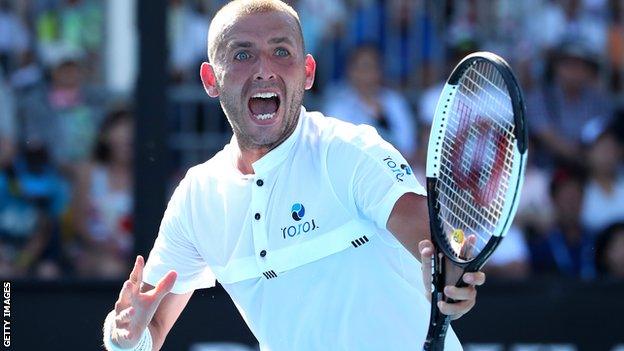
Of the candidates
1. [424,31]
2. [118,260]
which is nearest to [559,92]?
[424,31]

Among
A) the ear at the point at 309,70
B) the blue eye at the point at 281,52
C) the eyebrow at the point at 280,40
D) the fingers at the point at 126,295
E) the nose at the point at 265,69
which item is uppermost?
the eyebrow at the point at 280,40

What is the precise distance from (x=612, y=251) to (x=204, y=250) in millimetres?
4153

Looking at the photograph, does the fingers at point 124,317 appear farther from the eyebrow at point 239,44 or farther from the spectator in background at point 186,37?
the spectator in background at point 186,37

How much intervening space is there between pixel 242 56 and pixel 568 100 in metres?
4.52

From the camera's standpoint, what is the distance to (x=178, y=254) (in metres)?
4.57

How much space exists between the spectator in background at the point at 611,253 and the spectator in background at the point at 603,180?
7.1 inches

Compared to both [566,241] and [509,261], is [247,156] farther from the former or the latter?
[566,241]

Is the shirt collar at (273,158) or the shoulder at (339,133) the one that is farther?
the shirt collar at (273,158)

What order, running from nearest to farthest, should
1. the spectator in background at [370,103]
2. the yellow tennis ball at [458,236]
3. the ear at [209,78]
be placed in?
the yellow tennis ball at [458,236], the ear at [209,78], the spectator in background at [370,103]

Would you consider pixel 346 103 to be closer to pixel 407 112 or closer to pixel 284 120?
pixel 407 112

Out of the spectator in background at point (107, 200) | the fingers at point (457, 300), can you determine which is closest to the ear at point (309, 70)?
the fingers at point (457, 300)

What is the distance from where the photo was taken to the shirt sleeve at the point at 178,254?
4.52m

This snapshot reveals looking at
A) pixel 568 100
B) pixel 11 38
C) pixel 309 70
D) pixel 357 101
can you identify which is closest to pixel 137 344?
pixel 309 70

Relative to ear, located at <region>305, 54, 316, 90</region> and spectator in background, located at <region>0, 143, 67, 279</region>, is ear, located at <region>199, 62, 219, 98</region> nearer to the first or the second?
ear, located at <region>305, 54, 316, 90</region>
